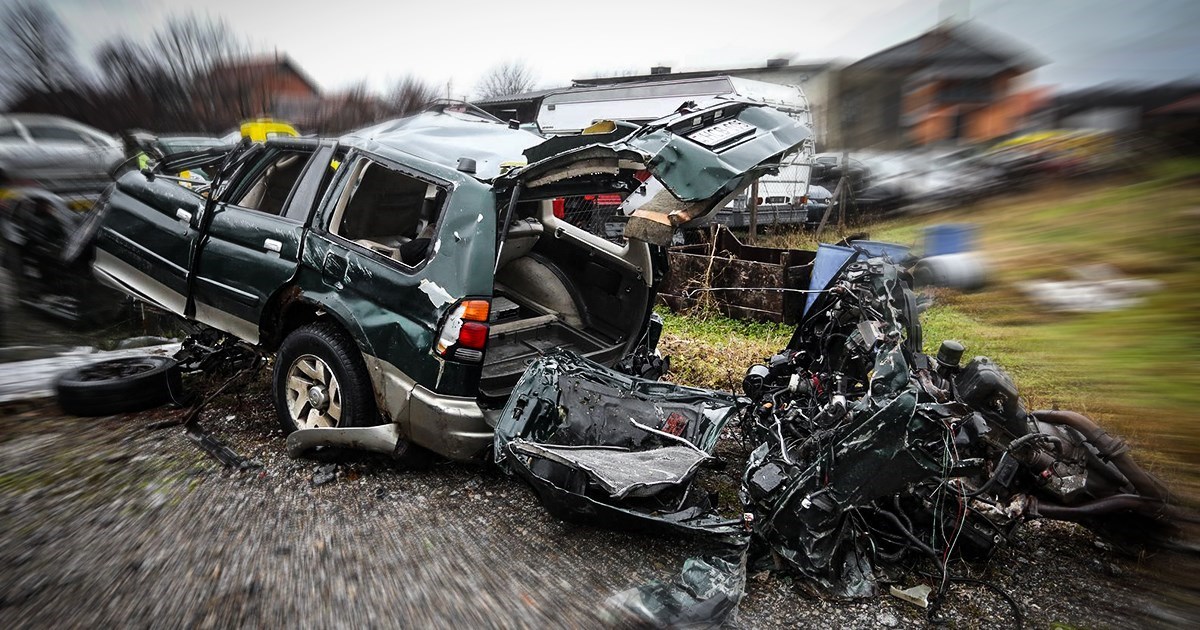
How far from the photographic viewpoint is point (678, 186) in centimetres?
297

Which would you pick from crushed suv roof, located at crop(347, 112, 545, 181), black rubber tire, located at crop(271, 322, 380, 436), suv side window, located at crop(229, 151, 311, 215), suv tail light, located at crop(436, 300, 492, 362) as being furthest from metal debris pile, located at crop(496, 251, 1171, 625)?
suv side window, located at crop(229, 151, 311, 215)

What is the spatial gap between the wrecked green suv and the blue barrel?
2.17 m

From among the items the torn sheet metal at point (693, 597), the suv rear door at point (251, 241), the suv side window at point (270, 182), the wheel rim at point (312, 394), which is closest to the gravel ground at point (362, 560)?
the torn sheet metal at point (693, 597)

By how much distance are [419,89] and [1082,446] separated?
1232 centimetres

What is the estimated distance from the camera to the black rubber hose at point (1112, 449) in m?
2.84

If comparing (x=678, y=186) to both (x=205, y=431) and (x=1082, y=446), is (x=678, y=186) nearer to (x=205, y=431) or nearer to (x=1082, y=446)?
(x=1082, y=446)

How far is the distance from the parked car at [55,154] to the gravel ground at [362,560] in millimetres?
4090

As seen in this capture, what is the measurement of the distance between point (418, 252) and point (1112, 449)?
3.71 meters

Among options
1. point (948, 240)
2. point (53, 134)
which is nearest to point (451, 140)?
point (948, 240)

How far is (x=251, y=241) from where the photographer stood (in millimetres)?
3949

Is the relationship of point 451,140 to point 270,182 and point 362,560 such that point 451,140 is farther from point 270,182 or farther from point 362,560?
point 362,560

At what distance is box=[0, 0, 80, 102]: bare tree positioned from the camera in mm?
7410

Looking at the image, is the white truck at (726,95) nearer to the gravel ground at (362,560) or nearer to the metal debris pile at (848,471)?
the metal debris pile at (848,471)

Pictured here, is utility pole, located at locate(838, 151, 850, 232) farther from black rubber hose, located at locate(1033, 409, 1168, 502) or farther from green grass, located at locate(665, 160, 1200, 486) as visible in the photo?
black rubber hose, located at locate(1033, 409, 1168, 502)
